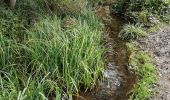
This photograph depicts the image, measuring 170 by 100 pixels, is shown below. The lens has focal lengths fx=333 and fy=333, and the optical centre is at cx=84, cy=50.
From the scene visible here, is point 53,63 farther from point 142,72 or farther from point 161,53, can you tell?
point 161,53

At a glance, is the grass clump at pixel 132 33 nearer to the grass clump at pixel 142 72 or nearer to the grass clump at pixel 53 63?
the grass clump at pixel 142 72

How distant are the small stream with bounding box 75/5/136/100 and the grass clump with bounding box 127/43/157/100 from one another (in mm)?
146

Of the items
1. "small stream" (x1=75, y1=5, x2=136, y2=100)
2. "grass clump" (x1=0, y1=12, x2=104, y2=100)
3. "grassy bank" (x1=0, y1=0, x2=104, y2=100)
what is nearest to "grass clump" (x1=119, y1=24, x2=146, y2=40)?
"small stream" (x1=75, y1=5, x2=136, y2=100)

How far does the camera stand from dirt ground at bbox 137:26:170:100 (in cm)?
643

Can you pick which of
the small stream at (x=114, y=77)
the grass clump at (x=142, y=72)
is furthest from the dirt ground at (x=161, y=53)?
the small stream at (x=114, y=77)

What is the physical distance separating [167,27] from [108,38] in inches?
74.5

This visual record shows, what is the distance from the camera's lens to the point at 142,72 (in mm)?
7145

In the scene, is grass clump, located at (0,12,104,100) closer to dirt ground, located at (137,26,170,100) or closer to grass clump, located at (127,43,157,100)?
grass clump, located at (127,43,157,100)

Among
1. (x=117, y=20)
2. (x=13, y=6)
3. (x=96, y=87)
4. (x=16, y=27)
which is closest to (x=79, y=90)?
(x=96, y=87)

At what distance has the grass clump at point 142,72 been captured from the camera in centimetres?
628

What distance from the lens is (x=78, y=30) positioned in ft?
24.6

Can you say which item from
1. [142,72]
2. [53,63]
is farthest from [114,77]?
[53,63]

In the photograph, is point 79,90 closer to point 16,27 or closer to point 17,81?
point 17,81

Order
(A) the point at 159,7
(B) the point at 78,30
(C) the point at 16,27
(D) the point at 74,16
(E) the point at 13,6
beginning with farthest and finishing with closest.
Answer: (A) the point at 159,7 → (D) the point at 74,16 → (E) the point at 13,6 → (C) the point at 16,27 → (B) the point at 78,30
